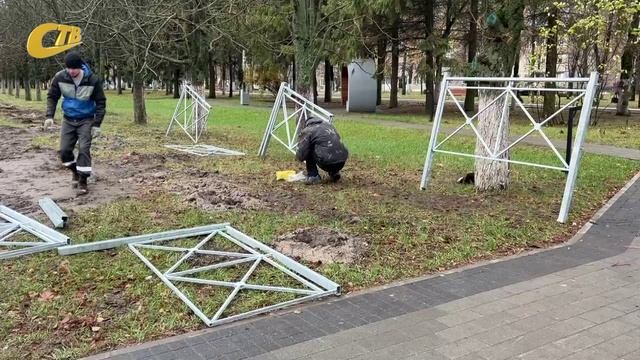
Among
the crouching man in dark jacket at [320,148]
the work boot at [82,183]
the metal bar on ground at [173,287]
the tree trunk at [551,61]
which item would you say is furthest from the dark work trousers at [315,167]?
the tree trunk at [551,61]

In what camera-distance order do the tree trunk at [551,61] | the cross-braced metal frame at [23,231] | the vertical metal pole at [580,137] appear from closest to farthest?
the cross-braced metal frame at [23,231] < the vertical metal pole at [580,137] < the tree trunk at [551,61]

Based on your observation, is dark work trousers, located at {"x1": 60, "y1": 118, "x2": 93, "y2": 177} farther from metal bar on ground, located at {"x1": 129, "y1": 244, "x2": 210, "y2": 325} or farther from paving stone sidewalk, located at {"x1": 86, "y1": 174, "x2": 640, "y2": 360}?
paving stone sidewalk, located at {"x1": 86, "y1": 174, "x2": 640, "y2": 360}

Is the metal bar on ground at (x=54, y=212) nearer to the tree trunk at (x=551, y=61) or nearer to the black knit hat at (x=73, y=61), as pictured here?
the black knit hat at (x=73, y=61)

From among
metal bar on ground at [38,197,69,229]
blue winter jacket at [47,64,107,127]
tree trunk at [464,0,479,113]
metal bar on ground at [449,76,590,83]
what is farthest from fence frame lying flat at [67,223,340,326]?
tree trunk at [464,0,479,113]

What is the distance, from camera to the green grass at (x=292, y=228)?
3920mm

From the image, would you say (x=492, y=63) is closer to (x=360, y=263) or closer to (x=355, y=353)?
(x=360, y=263)

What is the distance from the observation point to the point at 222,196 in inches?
298

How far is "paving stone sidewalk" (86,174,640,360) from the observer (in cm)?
352

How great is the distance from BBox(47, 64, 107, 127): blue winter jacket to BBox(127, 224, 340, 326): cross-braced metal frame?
9.81 feet

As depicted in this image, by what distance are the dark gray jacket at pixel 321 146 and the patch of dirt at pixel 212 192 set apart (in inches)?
42.7

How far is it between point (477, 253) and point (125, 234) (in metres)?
3.44

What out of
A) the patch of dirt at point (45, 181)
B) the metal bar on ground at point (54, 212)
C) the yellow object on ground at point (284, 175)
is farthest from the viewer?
the yellow object on ground at point (284, 175)

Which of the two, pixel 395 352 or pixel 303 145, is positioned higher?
pixel 303 145

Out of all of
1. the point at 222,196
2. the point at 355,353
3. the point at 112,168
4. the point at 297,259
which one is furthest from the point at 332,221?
the point at 112,168
